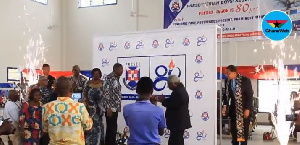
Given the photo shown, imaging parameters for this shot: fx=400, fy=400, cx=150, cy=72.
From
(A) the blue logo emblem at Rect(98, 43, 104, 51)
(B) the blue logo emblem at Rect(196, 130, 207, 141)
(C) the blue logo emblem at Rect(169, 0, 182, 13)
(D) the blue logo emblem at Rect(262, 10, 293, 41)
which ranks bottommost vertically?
(B) the blue logo emblem at Rect(196, 130, 207, 141)

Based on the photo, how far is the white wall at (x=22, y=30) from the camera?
1241 cm

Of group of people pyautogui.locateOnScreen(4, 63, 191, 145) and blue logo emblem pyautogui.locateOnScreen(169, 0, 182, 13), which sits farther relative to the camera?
blue logo emblem pyautogui.locateOnScreen(169, 0, 182, 13)

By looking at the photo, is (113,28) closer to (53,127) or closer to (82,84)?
(82,84)

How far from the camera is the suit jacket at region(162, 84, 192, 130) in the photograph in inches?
203

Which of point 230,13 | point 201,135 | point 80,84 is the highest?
point 230,13

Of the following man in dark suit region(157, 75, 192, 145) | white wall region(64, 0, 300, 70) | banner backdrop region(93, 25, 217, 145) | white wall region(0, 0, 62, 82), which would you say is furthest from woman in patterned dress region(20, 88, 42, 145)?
white wall region(64, 0, 300, 70)

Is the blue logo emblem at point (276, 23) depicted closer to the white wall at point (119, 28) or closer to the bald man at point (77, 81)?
the white wall at point (119, 28)

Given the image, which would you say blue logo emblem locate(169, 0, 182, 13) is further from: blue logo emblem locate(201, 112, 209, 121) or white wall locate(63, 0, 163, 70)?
blue logo emblem locate(201, 112, 209, 121)

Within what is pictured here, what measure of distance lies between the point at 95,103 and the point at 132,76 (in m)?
0.97

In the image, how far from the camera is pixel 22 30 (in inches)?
512

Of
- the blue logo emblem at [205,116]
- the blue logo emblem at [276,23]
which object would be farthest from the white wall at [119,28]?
the blue logo emblem at [205,116]

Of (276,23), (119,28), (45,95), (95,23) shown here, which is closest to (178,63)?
(45,95)

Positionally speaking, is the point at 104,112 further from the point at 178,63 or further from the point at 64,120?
the point at 64,120

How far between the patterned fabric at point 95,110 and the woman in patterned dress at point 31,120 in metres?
0.88
